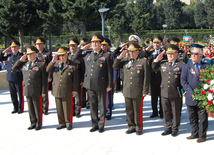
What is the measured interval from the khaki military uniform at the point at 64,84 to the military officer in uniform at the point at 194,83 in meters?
2.44

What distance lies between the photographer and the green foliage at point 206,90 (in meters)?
4.89

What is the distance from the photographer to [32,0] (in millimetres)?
33375

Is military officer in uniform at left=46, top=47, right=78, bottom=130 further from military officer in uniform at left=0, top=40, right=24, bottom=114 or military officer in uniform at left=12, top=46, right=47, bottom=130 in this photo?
military officer in uniform at left=0, top=40, right=24, bottom=114

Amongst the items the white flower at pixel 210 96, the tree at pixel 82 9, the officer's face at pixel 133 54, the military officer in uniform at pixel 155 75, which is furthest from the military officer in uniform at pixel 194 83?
the tree at pixel 82 9

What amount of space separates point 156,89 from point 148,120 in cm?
84

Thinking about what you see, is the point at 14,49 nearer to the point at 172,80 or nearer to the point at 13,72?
the point at 13,72

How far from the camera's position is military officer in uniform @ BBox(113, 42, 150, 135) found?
5.79 m

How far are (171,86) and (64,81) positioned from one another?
2.37 m

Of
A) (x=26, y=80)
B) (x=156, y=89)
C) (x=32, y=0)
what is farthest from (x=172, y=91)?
(x=32, y=0)

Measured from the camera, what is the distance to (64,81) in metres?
6.17

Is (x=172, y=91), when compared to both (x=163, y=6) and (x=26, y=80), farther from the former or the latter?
(x=163, y=6)

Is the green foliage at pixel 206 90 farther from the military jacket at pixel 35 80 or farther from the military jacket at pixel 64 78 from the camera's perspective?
the military jacket at pixel 35 80

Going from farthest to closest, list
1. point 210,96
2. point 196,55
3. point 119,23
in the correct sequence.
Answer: point 119,23 → point 196,55 → point 210,96

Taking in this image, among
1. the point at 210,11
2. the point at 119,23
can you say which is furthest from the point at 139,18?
the point at 210,11
